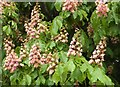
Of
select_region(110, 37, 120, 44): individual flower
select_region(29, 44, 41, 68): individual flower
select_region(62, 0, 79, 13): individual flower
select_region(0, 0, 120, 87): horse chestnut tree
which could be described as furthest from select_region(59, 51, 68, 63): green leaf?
select_region(110, 37, 120, 44): individual flower

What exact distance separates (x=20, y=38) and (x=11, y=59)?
18.2 inches

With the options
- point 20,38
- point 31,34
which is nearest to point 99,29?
point 31,34

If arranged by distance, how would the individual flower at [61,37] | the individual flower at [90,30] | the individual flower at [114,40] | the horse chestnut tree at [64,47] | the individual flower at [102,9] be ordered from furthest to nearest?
the individual flower at [114,40]
the individual flower at [90,30]
the individual flower at [61,37]
the individual flower at [102,9]
the horse chestnut tree at [64,47]

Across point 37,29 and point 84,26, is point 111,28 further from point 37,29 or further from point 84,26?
point 37,29

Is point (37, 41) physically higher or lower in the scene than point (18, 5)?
lower

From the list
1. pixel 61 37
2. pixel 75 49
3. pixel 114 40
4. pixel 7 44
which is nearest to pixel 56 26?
pixel 61 37

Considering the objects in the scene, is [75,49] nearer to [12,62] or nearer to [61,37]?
[61,37]

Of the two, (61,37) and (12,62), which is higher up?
(61,37)

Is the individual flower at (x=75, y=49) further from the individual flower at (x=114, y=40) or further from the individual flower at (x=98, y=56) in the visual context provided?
the individual flower at (x=114, y=40)

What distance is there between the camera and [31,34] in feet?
6.84

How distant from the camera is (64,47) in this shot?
205 centimetres

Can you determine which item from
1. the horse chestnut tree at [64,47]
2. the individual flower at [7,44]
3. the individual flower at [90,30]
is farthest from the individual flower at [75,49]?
the individual flower at [7,44]

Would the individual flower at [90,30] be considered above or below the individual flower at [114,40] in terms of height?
above

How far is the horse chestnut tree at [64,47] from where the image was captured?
172cm
